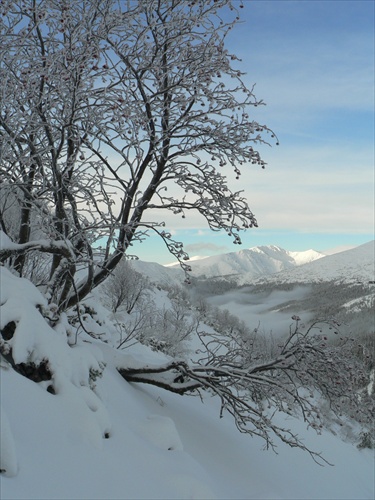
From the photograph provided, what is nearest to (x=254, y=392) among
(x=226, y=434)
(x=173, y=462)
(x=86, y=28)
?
(x=226, y=434)

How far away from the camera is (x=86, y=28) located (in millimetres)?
5207

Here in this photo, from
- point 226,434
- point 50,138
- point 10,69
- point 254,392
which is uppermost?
point 10,69

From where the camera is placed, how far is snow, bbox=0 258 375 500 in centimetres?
283

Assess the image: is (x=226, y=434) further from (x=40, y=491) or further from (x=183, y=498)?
(x=40, y=491)

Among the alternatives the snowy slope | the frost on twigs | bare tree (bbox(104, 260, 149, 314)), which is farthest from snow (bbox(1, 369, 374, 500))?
bare tree (bbox(104, 260, 149, 314))

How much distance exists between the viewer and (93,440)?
137 inches

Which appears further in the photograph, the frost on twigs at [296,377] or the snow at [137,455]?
the frost on twigs at [296,377]

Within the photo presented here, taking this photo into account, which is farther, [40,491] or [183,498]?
[183,498]

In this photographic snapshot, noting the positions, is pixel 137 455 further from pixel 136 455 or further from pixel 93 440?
pixel 93 440

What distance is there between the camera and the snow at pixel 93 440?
2834 mm

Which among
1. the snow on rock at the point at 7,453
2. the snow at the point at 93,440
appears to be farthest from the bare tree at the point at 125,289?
the snow on rock at the point at 7,453

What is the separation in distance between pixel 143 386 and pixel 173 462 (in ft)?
8.99

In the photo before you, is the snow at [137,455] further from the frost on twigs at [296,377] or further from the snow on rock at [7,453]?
the frost on twigs at [296,377]

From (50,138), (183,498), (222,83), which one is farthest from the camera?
(222,83)
